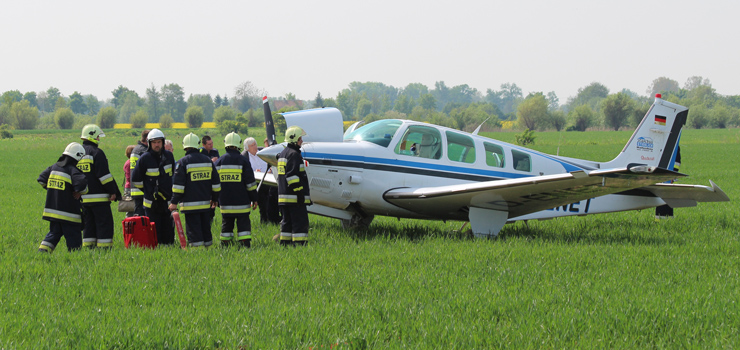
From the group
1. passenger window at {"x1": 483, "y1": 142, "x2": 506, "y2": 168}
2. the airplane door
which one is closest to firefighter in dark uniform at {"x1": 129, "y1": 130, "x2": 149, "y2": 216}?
the airplane door

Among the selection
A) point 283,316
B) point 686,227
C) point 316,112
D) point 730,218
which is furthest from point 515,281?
point 730,218

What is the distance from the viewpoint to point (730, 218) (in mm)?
11867

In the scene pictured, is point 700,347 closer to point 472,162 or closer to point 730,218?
point 472,162

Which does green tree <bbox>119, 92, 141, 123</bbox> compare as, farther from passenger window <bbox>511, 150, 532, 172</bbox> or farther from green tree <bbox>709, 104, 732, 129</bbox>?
passenger window <bbox>511, 150, 532, 172</bbox>

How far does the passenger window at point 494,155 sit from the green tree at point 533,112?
3686 inches

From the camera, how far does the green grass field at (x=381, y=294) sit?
467cm

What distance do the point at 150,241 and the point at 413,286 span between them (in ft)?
13.8

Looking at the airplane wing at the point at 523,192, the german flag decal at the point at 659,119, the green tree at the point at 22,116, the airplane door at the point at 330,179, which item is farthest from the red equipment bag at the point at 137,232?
the green tree at the point at 22,116

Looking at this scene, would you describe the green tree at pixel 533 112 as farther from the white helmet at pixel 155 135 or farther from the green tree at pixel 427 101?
the white helmet at pixel 155 135

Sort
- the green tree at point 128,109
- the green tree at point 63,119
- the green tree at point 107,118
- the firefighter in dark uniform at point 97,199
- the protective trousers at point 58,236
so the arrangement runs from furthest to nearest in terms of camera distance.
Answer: the green tree at point 128,109 < the green tree at point 107,118 < the green tree at point 63,119 < the firefighter in dark uniform at point 97,199 < the protective trousers at point 58,236

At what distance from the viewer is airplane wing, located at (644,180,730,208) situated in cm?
971

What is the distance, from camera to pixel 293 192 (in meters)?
8.66

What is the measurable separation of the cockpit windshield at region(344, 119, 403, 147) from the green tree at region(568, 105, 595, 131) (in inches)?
3723

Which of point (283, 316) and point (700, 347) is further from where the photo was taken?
point (283, 316)
